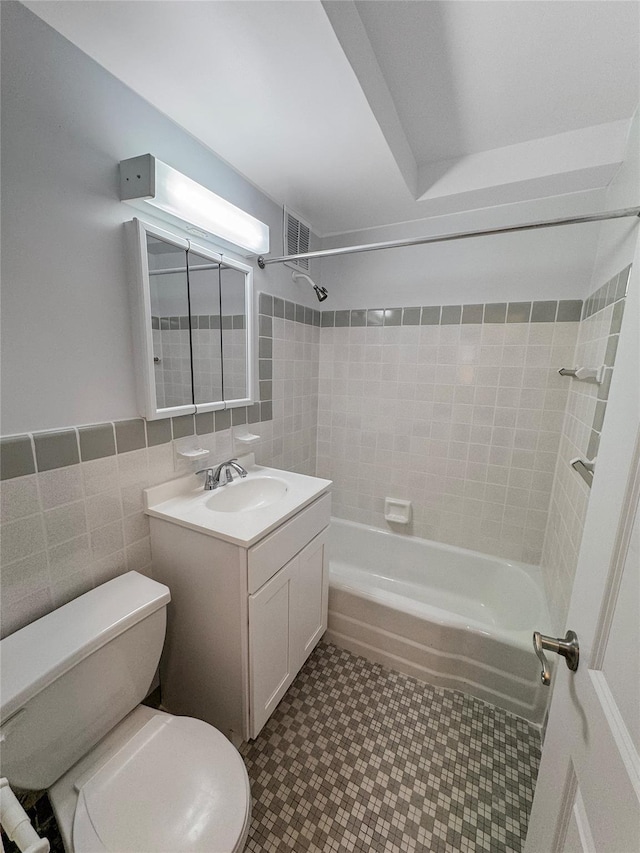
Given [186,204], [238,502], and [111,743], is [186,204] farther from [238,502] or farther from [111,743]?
[111,743]

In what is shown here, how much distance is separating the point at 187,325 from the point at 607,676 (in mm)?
1481

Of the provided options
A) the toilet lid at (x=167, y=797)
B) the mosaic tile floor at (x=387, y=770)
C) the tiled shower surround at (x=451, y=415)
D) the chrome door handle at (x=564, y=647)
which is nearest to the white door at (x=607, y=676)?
the chrome door handle at (x=564, y=647)

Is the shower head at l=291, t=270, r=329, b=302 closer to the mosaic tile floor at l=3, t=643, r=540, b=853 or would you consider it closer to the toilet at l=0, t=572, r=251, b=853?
the toilet at l=0, t=572, r=251, b=853

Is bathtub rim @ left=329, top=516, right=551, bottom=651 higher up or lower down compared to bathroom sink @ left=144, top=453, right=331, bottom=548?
lower down

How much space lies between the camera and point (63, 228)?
0.89 meters

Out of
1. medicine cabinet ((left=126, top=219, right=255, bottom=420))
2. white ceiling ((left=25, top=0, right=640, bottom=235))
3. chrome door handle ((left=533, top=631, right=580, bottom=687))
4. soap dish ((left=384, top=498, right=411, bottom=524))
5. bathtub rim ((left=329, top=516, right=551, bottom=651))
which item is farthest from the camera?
soap dish ((left=384, top=498, right=411, bottom=524))

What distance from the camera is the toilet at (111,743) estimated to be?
724 mm

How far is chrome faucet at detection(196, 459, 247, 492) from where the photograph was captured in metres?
1.40

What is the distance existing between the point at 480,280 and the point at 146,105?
5.40 ft

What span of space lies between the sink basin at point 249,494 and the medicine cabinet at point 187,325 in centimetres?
36

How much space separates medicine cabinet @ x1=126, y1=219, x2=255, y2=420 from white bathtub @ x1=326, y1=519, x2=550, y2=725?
1.17 meters

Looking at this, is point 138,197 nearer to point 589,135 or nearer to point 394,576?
point 589,135

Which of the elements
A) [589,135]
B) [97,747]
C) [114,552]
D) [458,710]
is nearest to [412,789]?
[458,710]

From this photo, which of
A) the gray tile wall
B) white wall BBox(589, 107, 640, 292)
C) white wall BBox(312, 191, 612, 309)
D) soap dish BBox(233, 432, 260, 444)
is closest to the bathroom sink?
soap dish BBox(233, 432, 260, 444)
